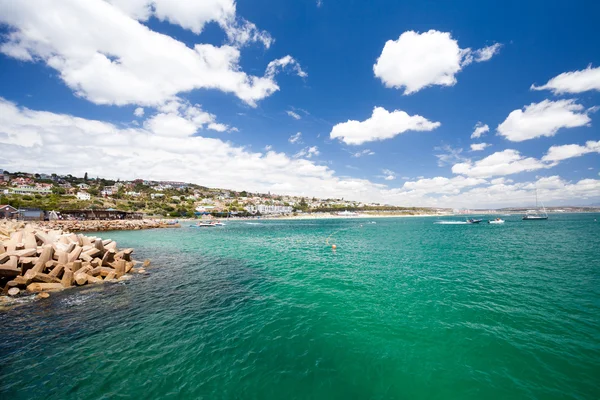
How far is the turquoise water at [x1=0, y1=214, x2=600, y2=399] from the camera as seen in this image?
6637 mm

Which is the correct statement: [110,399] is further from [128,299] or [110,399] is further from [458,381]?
[458,381]

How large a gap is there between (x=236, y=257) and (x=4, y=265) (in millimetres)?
16087

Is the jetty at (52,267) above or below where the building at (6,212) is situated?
below

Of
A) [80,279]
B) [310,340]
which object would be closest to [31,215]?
[80,279]

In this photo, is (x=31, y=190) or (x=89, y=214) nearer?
(x=89, y=214)

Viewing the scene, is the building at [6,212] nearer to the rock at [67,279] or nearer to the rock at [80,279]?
the rock at [67,279]

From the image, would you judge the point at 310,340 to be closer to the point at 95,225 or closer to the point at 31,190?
the point at 95,225

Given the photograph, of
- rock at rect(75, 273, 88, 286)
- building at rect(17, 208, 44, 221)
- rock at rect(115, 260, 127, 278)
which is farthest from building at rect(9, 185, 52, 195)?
rock at rect(75, 273, 88, 286)

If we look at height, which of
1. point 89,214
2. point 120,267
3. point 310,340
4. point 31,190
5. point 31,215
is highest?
point 31,190

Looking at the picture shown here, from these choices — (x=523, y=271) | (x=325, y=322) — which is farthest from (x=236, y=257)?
(x=523, y=271)

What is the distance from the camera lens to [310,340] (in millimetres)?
9047

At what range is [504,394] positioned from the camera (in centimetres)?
643

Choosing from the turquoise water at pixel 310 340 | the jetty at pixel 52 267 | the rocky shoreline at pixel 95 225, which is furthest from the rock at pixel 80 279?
the rocky shoreline at pixel 95 225

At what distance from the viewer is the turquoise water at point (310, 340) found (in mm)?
6637
